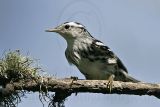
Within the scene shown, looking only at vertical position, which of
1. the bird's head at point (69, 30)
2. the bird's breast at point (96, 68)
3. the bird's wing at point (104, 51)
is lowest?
the bird's breast at point (96, 68)

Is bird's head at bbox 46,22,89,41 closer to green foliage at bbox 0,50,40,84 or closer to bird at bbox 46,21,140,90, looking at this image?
bird at bbox 46,21,140,90

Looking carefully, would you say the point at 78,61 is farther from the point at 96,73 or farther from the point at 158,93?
the point at 158,93

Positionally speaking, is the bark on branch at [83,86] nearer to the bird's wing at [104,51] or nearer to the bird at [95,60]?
the bird at [95,60]

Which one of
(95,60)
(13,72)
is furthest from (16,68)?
(95,60)

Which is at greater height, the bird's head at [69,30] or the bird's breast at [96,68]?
the bird's head at [69,30]

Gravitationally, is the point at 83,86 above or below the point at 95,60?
below

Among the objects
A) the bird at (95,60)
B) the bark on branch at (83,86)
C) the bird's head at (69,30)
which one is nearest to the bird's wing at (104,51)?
the bird at (95,60)

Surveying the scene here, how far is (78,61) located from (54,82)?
83.9 inches

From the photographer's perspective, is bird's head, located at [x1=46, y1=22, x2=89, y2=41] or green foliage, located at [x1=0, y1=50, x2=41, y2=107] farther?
bird's head, located at [x1=46, y1=22, x2=89, y2=41]

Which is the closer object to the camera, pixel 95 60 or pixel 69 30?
pixel 95 60

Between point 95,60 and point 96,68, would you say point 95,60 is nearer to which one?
point 95,60

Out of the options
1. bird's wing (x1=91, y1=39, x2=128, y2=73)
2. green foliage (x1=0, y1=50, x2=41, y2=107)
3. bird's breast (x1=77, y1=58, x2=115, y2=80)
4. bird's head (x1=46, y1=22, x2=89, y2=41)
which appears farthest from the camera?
bird's head (x1=46, y1=22, x2=89, y2=41)

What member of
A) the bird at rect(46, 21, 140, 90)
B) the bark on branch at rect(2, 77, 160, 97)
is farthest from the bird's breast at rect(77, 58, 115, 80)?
the bark on branch at rect(2, 77, 160, 97)

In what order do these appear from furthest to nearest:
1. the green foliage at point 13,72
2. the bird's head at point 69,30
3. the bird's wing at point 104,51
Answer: the bird's head at point 69,30 → the bird's wing at point 104,51 → the green foliage at point 13,72
